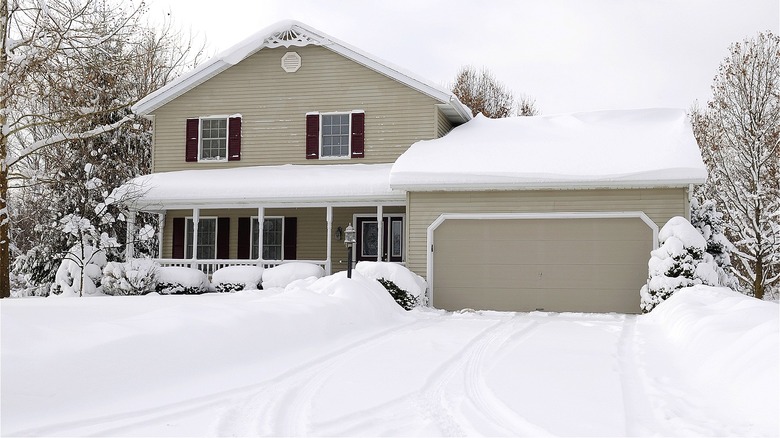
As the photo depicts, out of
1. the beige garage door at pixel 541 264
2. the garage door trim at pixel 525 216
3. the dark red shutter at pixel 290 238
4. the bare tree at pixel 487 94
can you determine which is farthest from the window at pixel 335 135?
the bare tree at pixel 487 94

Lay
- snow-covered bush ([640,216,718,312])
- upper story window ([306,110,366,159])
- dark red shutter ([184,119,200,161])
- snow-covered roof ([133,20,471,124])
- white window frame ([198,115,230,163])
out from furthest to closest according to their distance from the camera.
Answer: dark red shutter ([184,119,200,161]), white window frame ([198,115,230,163]), upper story window ([306,110,366,159]), snow-covered roof ([133,20,471,124]), snow-covered bush ([640,216,718,312])

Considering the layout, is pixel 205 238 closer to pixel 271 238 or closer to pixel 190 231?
pixel 190 231

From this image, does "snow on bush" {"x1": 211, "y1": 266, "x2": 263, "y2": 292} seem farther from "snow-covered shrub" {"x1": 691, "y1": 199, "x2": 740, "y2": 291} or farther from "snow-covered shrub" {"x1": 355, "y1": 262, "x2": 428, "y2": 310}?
"snow-covered shrub" {"x1": 691, "y1": 199, "x2": 740, "y2": 291}

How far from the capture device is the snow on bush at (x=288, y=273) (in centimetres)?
1753

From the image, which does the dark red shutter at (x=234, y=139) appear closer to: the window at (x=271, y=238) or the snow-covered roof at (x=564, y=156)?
the window at (x=271, y=238)

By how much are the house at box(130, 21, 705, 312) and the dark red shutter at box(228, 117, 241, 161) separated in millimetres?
29

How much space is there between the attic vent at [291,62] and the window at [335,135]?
1.63m

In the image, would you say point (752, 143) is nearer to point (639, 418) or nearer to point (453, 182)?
point (453, 182)

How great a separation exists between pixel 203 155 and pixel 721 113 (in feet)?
54.3

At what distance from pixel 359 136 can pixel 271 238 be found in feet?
13.5

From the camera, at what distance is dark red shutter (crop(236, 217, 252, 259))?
20.8 metres

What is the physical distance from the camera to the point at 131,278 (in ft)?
57.5

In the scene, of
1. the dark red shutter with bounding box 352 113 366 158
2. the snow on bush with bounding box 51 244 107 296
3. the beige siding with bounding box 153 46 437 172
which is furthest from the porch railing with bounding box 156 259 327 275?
the dark red shutter with bounding box 352 113 366 158

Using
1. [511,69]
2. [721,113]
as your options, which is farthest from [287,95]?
[511,69]
